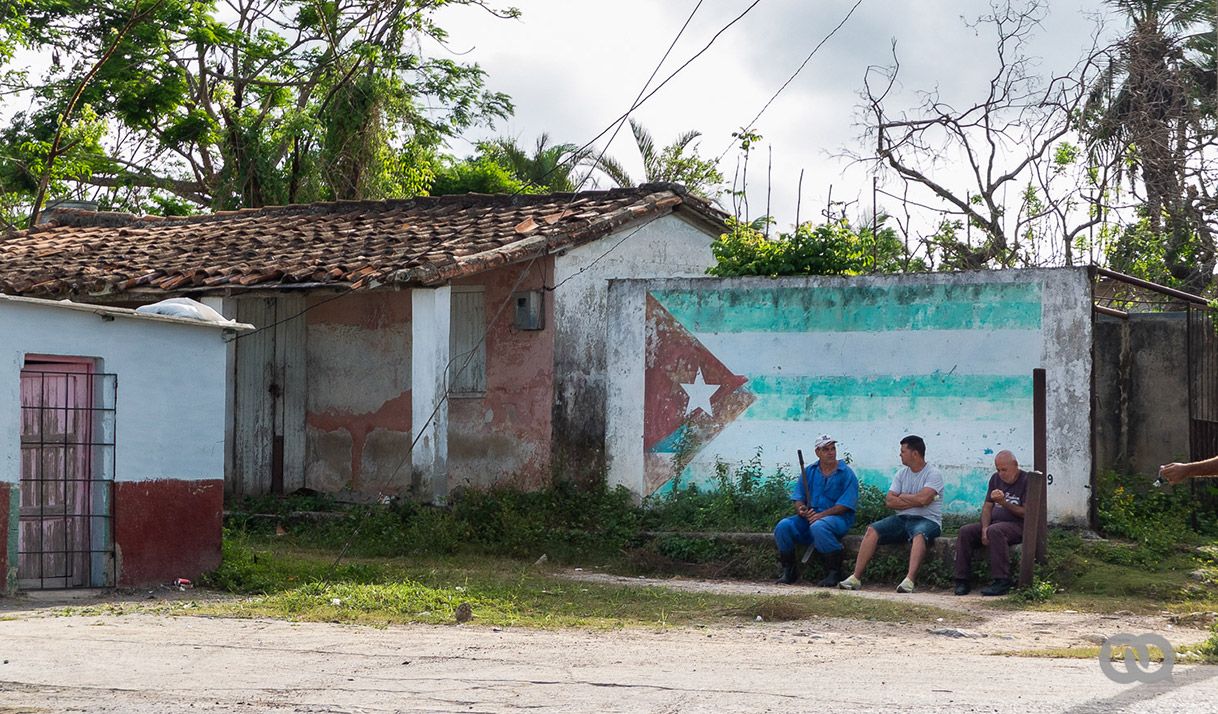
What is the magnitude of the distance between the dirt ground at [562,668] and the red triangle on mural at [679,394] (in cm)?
403

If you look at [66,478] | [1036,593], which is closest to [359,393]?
[66,478]

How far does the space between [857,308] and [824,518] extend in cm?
218

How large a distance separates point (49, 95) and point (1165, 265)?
1894cm

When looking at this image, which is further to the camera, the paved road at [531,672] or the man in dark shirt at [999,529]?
the man in dark shirt at [999,529]

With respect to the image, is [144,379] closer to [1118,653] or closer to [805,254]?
[805,254]

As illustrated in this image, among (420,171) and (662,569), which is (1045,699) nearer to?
(662,569)

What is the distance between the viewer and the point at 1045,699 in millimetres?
5621

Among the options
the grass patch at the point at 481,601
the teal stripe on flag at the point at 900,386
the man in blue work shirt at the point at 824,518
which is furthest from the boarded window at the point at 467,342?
the man in blue work shirt at the point at 824,518

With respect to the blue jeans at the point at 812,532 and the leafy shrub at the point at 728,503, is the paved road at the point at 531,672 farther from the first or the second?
the leafy shrub at the point at 728,503


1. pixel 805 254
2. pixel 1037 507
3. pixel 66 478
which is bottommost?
pixel 1037 507

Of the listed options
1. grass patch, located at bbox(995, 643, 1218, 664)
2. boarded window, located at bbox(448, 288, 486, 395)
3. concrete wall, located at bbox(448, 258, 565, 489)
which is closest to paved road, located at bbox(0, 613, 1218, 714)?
grass patch, located at bbox(995, 643, 1218, 664)

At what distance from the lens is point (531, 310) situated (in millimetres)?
14023

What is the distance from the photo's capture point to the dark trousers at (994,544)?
32.9ft

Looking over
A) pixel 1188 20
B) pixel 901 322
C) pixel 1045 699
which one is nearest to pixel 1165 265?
pixel 1188 20
